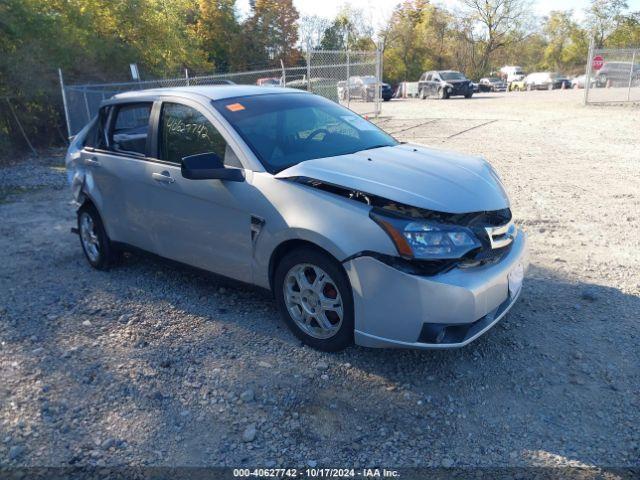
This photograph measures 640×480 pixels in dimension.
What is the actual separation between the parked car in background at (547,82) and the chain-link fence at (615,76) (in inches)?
999

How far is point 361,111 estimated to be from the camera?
20375 millimetres

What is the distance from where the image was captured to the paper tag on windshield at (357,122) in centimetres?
456

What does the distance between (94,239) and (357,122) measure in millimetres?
2809

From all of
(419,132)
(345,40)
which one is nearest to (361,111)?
(419,132)

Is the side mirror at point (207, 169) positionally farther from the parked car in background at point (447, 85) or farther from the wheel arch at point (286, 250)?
the parked car in background at point (447, 85)

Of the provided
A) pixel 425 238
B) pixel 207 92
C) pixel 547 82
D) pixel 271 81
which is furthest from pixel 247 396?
pixel 547 82

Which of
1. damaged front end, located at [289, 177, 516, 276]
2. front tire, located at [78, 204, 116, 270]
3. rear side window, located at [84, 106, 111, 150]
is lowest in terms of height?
front tire, located at [78, 204, 116, 270]

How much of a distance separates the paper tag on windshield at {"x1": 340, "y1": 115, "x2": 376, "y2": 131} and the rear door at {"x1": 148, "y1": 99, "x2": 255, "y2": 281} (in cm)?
120

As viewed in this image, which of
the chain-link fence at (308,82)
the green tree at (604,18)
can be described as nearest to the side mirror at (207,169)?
the chain-link fence at (308,82)

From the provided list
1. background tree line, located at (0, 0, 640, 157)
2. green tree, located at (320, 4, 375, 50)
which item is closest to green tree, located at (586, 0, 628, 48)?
background tree line, located at (0, 0, 640, 157)

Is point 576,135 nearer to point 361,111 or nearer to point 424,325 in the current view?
point 361,111

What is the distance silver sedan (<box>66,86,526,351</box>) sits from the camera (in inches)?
121

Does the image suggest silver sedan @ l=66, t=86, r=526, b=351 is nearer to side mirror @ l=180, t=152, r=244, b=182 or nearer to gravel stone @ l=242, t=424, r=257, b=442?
side mirror @ l=180, t=152, r=244, b=182

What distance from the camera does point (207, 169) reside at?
3646 millimetres
